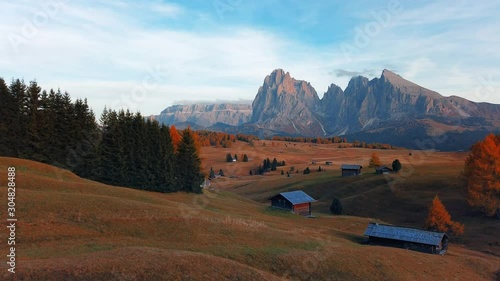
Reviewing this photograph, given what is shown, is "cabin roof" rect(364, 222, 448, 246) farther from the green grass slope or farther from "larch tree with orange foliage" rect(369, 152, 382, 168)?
"larch tree with orange foliage" rect(369, 152, 382, 168)

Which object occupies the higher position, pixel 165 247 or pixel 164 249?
pixel 164 249

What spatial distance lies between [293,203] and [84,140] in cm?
4175

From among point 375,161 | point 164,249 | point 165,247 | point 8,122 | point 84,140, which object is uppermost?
point 8,122

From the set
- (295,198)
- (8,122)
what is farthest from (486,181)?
(8,122)

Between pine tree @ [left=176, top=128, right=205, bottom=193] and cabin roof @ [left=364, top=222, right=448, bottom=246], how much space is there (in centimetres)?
3706

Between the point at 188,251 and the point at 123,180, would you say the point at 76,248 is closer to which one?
the point at 188,251

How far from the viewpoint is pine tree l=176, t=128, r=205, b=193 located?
72.7 metres

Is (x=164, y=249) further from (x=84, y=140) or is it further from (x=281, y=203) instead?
(x=281, y=203)

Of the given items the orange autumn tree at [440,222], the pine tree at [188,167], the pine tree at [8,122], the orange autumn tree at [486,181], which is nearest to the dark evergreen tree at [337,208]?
the orange autumn tree at [440,222]

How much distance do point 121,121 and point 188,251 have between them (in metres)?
41.9

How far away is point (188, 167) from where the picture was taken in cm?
7319

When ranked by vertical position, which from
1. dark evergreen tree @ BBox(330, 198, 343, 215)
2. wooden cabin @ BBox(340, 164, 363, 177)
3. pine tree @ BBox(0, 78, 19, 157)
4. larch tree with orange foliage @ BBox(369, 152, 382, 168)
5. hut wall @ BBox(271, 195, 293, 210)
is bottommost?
dark evergreen tree @ BBox(330, 198, 343, 215)

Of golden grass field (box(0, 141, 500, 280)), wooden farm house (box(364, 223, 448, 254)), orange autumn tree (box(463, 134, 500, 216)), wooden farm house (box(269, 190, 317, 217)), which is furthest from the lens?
wooden farm house (box(269, 190, 317, 217))

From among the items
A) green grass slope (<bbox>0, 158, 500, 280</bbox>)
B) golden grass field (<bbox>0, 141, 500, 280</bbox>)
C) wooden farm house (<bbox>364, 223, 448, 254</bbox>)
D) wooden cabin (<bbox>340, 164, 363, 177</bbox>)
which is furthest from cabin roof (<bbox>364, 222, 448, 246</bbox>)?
wooden cabin (<bbox>340, 164, 363, 177</bbox>)
